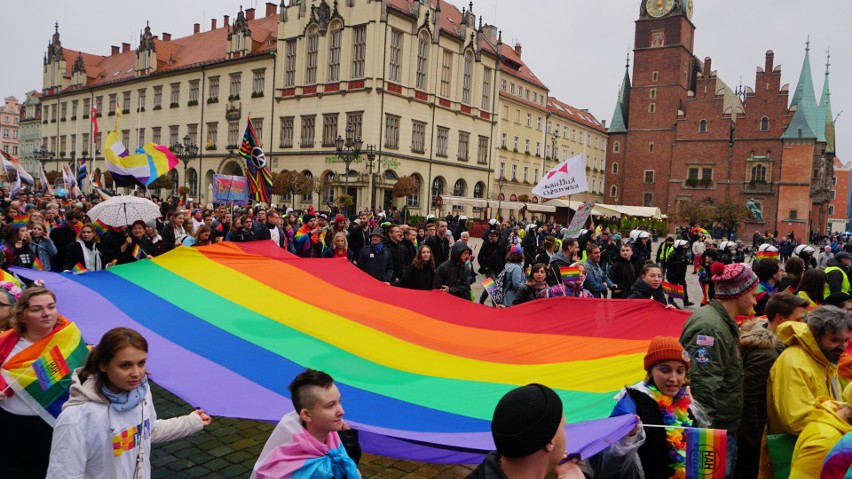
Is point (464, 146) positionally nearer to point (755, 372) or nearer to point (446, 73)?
point (446, 73)

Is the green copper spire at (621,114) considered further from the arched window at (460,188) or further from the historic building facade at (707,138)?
the arched window at (460,188)

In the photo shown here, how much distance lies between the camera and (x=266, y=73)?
140ft

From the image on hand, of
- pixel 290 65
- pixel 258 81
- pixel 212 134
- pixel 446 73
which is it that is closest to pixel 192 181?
Result: pixel 212 134

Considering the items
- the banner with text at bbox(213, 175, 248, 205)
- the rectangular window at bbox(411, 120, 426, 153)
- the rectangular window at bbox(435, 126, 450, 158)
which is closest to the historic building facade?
the rectangular window at bbox(435, 126, 450, 158)

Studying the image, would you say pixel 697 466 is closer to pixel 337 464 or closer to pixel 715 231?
pixel 337 464

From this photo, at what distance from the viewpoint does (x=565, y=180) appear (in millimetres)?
12875

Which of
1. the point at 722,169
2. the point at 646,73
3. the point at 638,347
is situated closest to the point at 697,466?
the point at 638,347

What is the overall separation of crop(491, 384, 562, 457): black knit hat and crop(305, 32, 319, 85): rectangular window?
40496 mm

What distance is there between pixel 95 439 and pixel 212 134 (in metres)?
47.3

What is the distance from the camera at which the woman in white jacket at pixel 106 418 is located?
2676mm

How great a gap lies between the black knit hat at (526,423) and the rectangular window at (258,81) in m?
44.3

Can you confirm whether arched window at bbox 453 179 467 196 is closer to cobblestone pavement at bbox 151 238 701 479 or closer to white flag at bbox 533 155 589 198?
white flag at bbox 533 155 589 198

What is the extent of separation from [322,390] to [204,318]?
3450 millimetres

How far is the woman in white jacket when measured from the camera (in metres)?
2.68
